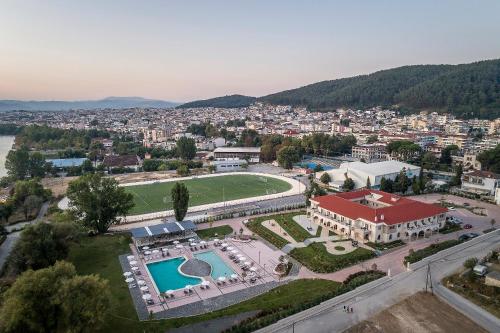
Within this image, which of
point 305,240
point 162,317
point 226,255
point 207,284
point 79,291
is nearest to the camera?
point 79,291

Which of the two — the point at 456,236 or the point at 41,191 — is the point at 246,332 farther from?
the point at 41,191

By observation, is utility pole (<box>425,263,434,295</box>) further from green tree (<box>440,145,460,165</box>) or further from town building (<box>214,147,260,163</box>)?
town building (<box>214,147,260,163</box>)

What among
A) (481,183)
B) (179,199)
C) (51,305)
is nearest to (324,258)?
(179,199)

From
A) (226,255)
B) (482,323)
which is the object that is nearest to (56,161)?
(226,255)

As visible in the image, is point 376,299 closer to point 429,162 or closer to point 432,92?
point 429,162

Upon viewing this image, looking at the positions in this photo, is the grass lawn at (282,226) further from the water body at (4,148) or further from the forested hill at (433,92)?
the forested hill at (433,92)

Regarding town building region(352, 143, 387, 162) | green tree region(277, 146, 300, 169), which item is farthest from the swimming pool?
town building region(352, 143, 387, 162)
